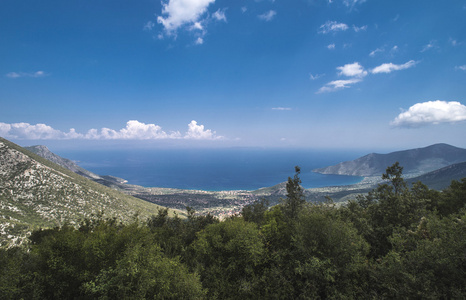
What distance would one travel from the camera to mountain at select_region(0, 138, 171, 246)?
73188 millimetres

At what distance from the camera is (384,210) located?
118ft

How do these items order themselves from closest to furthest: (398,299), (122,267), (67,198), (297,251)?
1. (398,299)
2. (122,267)
3. (297,251)
4. (67,198)

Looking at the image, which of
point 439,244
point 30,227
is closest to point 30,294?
point 439,244

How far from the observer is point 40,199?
84.9 metres

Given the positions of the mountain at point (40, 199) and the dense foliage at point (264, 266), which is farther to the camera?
the mountain at point (40, 199)

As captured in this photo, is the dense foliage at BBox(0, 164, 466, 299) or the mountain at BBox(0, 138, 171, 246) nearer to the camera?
the dense foliage at BBox(0, 164, 466, 299)

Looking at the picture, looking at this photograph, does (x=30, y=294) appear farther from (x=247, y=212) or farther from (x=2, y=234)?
(x=2, y=234)

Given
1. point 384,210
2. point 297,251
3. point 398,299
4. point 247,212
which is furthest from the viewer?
point 247,212

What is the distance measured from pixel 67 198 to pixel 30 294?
94510 mm

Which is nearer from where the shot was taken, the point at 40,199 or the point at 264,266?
the point at 264,266

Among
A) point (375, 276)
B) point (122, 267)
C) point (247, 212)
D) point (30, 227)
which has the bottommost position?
point (30, 227)

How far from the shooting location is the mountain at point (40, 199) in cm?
7319

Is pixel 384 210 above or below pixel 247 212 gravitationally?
above

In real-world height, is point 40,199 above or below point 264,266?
below
